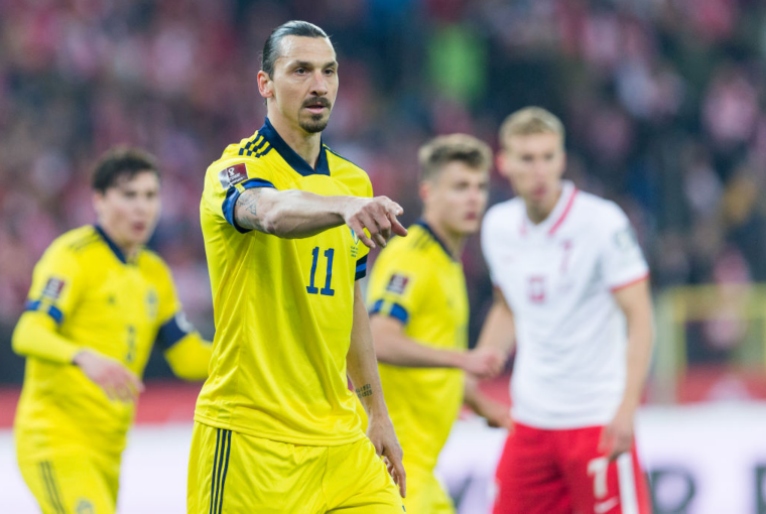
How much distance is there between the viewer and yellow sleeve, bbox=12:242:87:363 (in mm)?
5957

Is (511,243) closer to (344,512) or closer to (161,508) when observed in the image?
(344,512)

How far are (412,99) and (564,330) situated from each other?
38.0 feet

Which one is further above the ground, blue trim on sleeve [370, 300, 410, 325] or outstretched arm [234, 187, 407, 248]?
outstretched arm [234, 187, 407, 248]

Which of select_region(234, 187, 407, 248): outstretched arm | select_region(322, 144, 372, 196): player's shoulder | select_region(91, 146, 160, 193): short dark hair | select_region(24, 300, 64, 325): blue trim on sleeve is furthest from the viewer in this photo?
select_region(91, 146, 160, 193): short dark hair

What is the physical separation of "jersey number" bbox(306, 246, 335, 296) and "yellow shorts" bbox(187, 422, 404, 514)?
20.3 inches

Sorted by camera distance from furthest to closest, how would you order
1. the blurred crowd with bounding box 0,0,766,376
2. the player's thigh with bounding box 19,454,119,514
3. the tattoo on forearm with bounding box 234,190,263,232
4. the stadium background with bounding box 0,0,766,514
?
the blurred crowd with bounding box 0,0,766,376 → the stadium background with bounding box 0,0,766,514 → the player's thigh with bounding box 19,454,119,514 → the tattoo on forearm with bounding box 234,190,263,232

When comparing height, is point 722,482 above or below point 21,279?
below

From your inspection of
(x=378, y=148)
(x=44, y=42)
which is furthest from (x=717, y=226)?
(x=44, y=42)

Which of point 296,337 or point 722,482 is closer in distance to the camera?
point 296,337

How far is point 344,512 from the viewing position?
4316 mm

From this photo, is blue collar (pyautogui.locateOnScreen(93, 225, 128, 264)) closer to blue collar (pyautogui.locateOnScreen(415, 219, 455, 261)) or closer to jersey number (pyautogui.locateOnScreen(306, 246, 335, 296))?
blue collar (pyautogui.locateOnScreen(415, 219, 455, 261))

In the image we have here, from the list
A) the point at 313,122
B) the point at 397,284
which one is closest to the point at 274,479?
the point at 313,122

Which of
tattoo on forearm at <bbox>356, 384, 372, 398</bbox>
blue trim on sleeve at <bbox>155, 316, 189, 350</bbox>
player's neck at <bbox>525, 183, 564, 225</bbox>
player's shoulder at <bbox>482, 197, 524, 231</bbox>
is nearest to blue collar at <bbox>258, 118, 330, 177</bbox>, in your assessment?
tattoo on forearm at <bbox>356, 384, 372, 398</bbox>

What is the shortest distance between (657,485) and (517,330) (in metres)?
2.68
